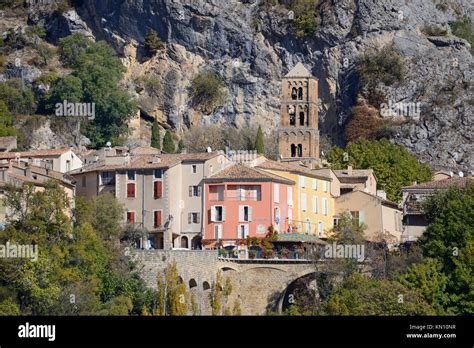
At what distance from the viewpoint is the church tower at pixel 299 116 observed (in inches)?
3814

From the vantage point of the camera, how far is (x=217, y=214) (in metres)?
76.4

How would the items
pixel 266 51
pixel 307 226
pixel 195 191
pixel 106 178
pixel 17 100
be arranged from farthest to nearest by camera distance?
pixel 266 51
pixel 17 100
pixel 307 226
pixel 106 178
pixel 195 191

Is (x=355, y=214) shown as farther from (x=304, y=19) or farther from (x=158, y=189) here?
(x=304, y=19)

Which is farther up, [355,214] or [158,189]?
[158,189]

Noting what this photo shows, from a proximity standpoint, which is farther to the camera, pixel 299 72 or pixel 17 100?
pixel 17 100

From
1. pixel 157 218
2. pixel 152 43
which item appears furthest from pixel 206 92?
pixel 157 218

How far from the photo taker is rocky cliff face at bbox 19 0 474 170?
107 metres

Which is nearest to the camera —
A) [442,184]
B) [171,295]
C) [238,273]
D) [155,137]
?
[171,295]

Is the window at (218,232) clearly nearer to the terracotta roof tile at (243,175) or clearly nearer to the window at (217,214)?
the window at (217,214)

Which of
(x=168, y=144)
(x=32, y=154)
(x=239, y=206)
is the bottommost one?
(x=239, y=206)

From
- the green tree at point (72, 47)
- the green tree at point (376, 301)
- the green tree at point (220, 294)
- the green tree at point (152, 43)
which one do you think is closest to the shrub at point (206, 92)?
the green tree at point (152, 43)

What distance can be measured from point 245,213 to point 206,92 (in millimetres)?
34051
